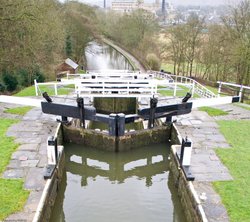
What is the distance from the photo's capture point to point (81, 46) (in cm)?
3309

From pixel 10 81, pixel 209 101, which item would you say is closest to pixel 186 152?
pixel 209 101

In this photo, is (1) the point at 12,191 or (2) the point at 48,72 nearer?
(1) the point at 12,191

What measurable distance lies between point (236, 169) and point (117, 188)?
9.98 ft

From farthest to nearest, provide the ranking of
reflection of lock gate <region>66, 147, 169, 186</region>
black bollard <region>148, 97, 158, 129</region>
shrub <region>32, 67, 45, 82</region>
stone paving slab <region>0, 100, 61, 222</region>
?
shrub <region>32, 67, 45, 82</region> < black bollard <region>148, 97, 158, 129</region> < reflection of lock gate <region>66, 147, 169, 186</region> < stone paving slab <region>0, 100, 61, 222</region>

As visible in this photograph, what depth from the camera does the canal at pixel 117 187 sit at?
6.88 metres

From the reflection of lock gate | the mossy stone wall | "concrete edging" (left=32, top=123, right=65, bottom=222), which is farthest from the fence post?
the mossy stone wall

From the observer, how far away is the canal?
22.6 ft

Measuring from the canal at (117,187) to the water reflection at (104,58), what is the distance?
28395 millimetres

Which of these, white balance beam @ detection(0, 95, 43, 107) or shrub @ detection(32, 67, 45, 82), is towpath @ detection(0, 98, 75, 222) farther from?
shrub @ detection(32, 67, 45, 82)

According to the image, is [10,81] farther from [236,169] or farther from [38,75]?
[236,169]

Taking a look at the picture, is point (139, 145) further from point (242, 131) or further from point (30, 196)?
point (30, 196)

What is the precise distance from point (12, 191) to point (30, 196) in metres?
0.43

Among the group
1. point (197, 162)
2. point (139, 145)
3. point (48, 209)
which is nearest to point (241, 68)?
point (139, 145)

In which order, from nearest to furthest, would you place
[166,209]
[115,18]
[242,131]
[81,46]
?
[166,209], [242,131], [81,46], [115,18]
